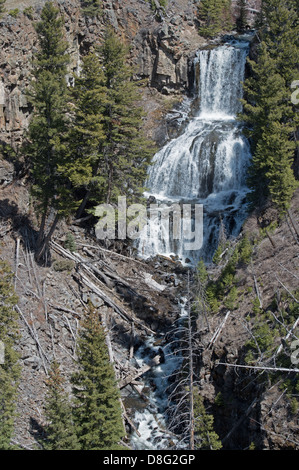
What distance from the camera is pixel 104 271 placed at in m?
27.4

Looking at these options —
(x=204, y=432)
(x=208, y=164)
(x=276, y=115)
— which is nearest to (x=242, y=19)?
(x=208, y=164)

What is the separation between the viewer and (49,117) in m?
23.8

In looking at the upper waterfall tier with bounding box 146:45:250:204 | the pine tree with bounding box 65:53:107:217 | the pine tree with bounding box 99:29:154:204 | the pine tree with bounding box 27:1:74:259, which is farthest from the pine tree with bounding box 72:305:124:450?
the upper waterfall tier with bounding box 146:45:250:204

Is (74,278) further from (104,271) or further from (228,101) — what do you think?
(228,101)

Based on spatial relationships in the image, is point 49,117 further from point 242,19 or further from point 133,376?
point 242,19

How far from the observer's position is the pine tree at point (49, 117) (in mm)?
22969

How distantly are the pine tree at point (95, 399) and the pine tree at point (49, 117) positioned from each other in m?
10.3

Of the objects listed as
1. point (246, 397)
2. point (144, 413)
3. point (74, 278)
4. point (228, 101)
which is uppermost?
point (228, 101)

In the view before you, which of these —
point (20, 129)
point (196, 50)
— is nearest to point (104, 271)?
point (20, 129)

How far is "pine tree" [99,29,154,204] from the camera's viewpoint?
90.7 feet

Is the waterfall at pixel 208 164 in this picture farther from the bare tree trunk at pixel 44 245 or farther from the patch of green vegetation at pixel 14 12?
the patch of green vegetation at pixel 14 12

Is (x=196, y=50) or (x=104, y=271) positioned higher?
(x=196, y=50)

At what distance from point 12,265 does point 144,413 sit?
9.94 m

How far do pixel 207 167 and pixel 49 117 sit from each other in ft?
54.5
